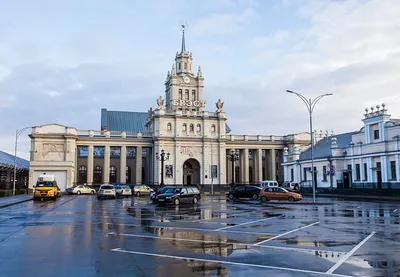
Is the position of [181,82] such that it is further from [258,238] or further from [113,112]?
[258,238]

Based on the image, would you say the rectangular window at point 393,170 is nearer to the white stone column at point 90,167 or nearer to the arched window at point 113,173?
the white stone column at point 90,167

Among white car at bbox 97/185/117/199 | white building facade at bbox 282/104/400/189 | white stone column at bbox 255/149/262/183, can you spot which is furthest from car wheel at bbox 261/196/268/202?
white stone column at bbox 255/149/262/183

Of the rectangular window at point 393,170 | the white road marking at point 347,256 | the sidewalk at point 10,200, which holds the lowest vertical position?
the sidewalk at point 10,200

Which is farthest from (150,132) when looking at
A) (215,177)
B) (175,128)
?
(215,177)

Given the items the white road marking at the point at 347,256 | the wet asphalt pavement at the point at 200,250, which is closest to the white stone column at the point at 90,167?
→ the wet asphalt pavement at the point at 200,250

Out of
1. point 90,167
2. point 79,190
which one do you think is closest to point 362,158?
point 79,190

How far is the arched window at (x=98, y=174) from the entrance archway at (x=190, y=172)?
67.9ft

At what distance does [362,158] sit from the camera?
5519cm

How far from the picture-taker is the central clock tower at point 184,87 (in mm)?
87688

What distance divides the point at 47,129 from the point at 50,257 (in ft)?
243

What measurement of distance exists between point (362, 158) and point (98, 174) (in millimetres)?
61045

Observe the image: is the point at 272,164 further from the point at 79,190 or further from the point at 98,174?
the point at 79,190

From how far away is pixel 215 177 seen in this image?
83.4 m

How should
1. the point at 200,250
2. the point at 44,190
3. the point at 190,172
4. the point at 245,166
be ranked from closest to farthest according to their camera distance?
the point at 200,250 → the point at 44,190 → the point at 190,172 → the point at 245,166
